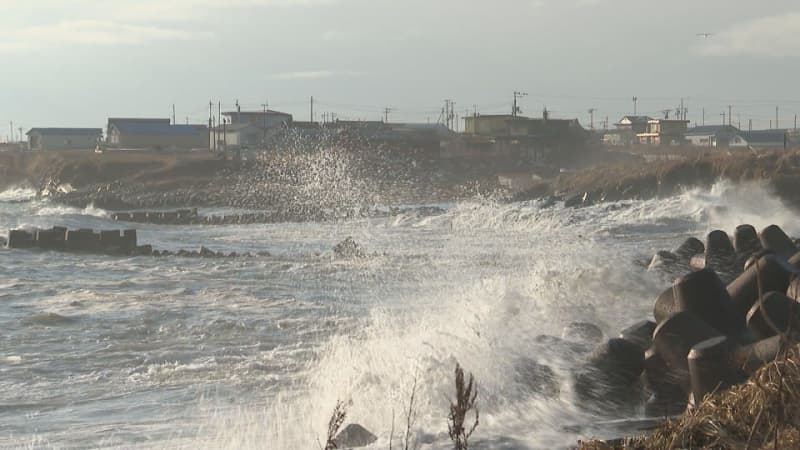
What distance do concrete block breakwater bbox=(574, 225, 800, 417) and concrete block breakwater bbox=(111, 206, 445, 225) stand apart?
3025 centimetres

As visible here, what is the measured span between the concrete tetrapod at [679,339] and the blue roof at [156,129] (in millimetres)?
78649

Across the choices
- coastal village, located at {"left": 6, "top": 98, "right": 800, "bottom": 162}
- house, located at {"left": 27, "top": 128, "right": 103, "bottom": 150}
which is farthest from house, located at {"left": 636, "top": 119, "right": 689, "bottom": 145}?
house, located at {"left": 27, "top": 128, "right": 103, "bottom": 150}

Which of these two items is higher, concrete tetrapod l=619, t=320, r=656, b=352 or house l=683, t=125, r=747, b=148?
house l=683, t=125, r=747, b=148

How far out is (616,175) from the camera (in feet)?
153

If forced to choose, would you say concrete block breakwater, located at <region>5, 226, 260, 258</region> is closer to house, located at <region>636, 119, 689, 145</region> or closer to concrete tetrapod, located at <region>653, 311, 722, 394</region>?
concrete tetrapod, located at <region>653, 311, 722, 394</region>

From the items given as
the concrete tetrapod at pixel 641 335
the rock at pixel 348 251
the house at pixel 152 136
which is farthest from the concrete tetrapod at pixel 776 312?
the house at pixel 152 136

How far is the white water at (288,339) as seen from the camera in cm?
788

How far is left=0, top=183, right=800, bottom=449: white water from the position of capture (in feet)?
25.8

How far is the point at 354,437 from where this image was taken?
21.9 feet

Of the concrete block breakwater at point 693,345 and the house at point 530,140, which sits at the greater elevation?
A: the house at point 530,140

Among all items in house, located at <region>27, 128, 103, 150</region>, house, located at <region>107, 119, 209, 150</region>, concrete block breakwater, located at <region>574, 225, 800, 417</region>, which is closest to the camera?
concrete block breakwater, located at <region>574, 225, 800, 417</region>

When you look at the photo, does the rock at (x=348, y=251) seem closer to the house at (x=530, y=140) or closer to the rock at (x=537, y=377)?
the rock at (x=537, y=377)

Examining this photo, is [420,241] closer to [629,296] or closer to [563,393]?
[629,296]

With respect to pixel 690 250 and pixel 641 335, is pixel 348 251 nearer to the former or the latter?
pixel 690 250
